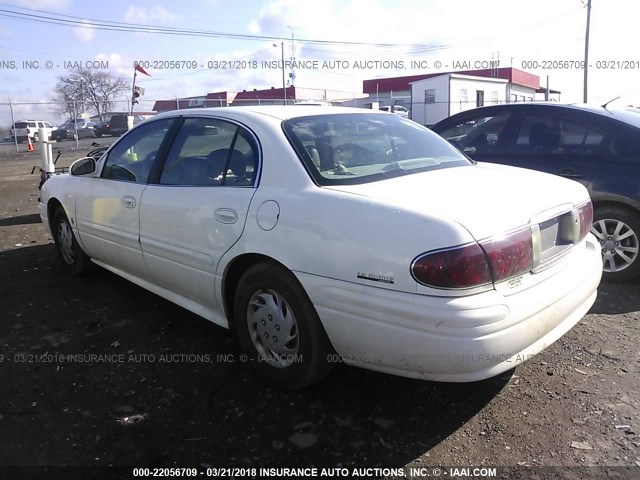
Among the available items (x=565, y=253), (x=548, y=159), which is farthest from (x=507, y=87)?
(x=565, y=253)

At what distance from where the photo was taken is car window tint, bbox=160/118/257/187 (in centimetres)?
323

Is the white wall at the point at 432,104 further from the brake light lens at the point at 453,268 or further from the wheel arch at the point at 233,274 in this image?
the brake light lens at the point at 453,268

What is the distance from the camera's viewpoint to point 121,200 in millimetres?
4105

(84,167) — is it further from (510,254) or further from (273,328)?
(510,254)

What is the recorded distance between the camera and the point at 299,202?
9.08 ft

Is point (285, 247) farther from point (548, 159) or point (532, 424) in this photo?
point (548, 159)

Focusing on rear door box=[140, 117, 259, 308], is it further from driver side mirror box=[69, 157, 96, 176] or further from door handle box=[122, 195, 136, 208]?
driver side mirror box=[69, 157, 96, 176]

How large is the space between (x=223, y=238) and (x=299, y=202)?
0.61m

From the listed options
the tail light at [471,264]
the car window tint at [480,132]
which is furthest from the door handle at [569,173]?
the tail light at [471,264]

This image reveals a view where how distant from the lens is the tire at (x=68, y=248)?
500 centimetres

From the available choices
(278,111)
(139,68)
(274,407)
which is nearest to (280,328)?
(274,407)

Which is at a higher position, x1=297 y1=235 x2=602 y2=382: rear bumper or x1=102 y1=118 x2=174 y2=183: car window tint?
x1=102 y1=118 x2=174 y2=183: car window tint

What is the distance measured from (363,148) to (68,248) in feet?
11.1

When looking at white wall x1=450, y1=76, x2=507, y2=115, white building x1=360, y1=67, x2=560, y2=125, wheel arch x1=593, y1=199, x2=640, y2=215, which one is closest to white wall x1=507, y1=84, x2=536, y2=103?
white building x1=360, y1=67, x2=560, y2=125
